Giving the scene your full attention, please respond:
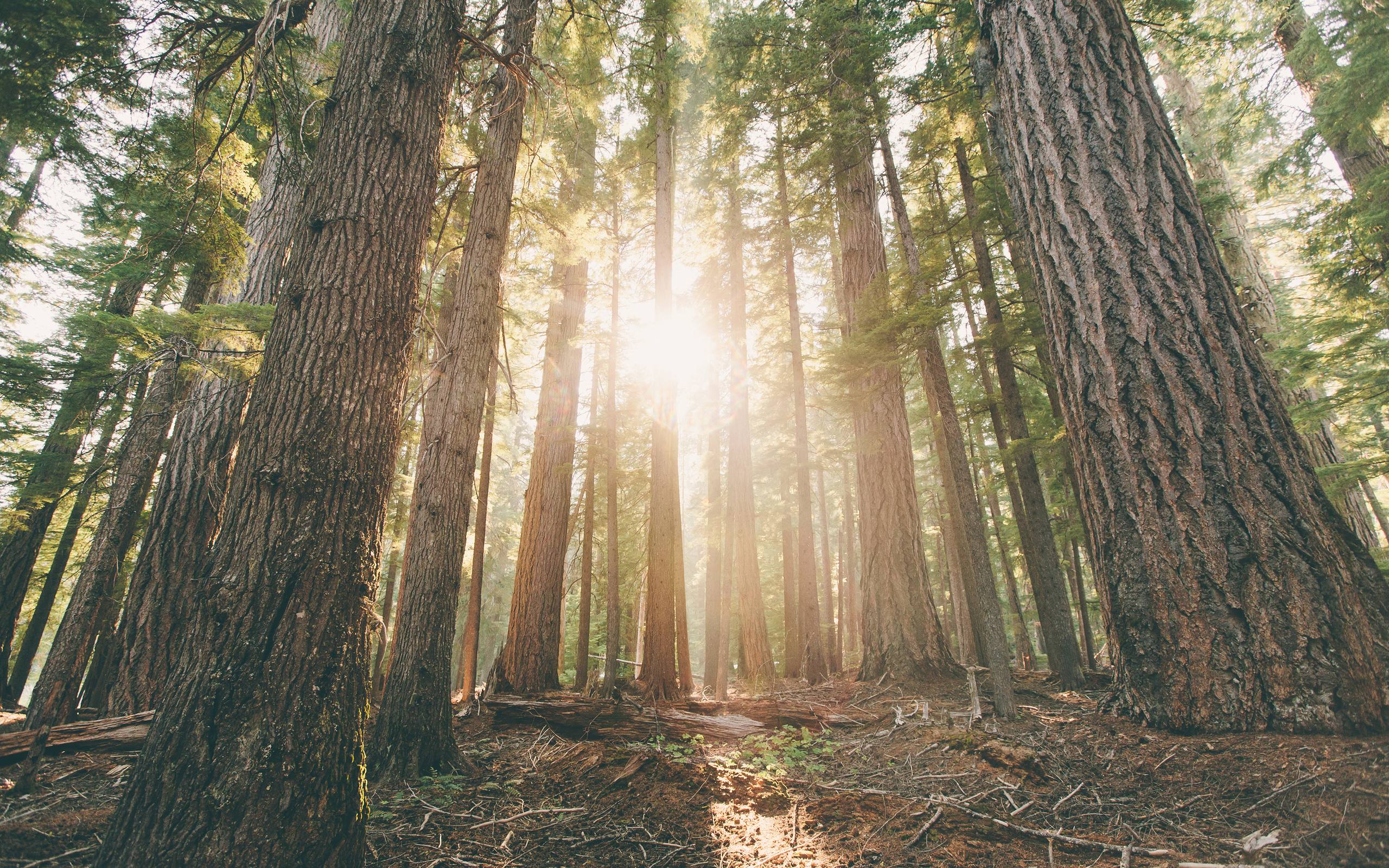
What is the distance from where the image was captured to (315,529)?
2.08 metres

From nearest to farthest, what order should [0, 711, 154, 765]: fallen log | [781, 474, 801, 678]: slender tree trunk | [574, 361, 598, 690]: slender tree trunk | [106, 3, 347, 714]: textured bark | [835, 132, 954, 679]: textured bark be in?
[0, 711, 154, 765]: fallen log → [106, 3, 347, 714]: textured bark → [835, 132, 954, 679]: textured bark → [574, 361, 598, 690]: slender tree trunk → [781, 474, 801, 678]: slender tree trunk

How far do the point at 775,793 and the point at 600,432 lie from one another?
661 cm

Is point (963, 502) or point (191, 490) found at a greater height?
point (191, 490)

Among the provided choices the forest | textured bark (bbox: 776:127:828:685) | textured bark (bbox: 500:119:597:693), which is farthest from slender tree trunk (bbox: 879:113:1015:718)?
textured bark (bbox: 776:127:828:685)

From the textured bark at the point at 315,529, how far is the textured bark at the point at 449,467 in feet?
5.32

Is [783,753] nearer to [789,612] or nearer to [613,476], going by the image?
[613,476]

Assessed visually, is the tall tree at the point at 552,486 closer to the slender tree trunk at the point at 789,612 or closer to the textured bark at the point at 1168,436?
the textured bark at the point at 1168,436

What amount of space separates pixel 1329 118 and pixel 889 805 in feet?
40.4

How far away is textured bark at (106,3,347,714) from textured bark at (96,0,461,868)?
7.48 feet

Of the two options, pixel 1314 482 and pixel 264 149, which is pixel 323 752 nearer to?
pixel 1314 482

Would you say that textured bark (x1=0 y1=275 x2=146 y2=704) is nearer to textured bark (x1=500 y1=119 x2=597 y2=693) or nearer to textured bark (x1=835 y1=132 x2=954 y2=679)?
textured bark (x1=500 y1=119 x2=597 y2=693)

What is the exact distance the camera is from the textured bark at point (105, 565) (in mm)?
5445

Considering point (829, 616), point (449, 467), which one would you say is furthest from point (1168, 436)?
point (829, 616)

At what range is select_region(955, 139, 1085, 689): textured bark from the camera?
6.20m
